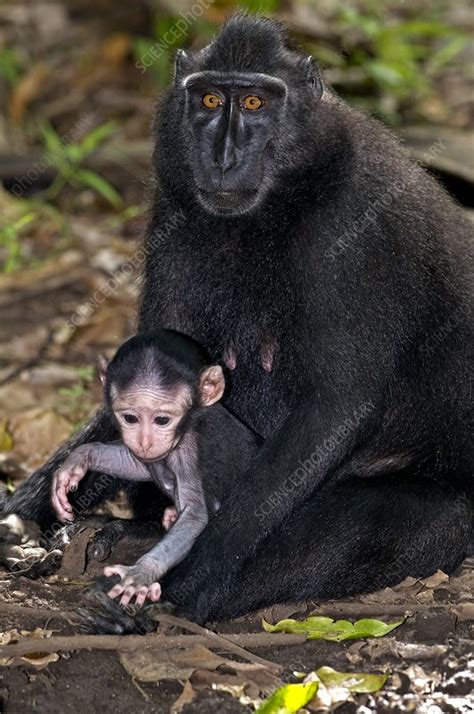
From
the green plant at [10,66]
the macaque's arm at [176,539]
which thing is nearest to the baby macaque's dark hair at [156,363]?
the macaque's arm at [176,539]

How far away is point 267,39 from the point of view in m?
4.71

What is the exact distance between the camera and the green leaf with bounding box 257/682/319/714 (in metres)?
3.87

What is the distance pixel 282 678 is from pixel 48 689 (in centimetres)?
82

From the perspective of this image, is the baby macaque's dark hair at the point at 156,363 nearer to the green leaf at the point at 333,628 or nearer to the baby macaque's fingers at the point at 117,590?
the baby macaque's fingers at the point at 117,590

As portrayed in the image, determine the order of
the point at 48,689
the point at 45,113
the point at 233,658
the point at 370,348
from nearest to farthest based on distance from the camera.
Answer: the point at 48,689 < the point at 233,658 < the point at 370,348 < the point at 45,113

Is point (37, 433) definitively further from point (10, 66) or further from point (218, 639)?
point (10, 66)

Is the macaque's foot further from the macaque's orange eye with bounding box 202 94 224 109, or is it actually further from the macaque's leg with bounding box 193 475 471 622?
the macaque's orange eye with bounding box 202 94 224 109

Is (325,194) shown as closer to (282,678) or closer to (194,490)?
(194,490)

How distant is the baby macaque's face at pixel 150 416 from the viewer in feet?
14.9

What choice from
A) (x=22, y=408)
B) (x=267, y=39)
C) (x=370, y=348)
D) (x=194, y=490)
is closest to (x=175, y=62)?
(x=267, y=39)

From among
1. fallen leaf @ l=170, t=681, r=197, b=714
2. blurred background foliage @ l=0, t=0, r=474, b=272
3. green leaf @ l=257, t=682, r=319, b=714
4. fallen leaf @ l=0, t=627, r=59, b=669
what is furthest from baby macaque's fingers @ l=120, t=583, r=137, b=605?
blurred background foliage @ l=0, t=0, r=474, b=272

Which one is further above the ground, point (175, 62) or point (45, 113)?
point (175, 62)

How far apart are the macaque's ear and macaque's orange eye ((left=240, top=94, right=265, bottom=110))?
3.40ft

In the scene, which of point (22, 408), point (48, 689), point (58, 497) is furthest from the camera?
point (22, 408)
